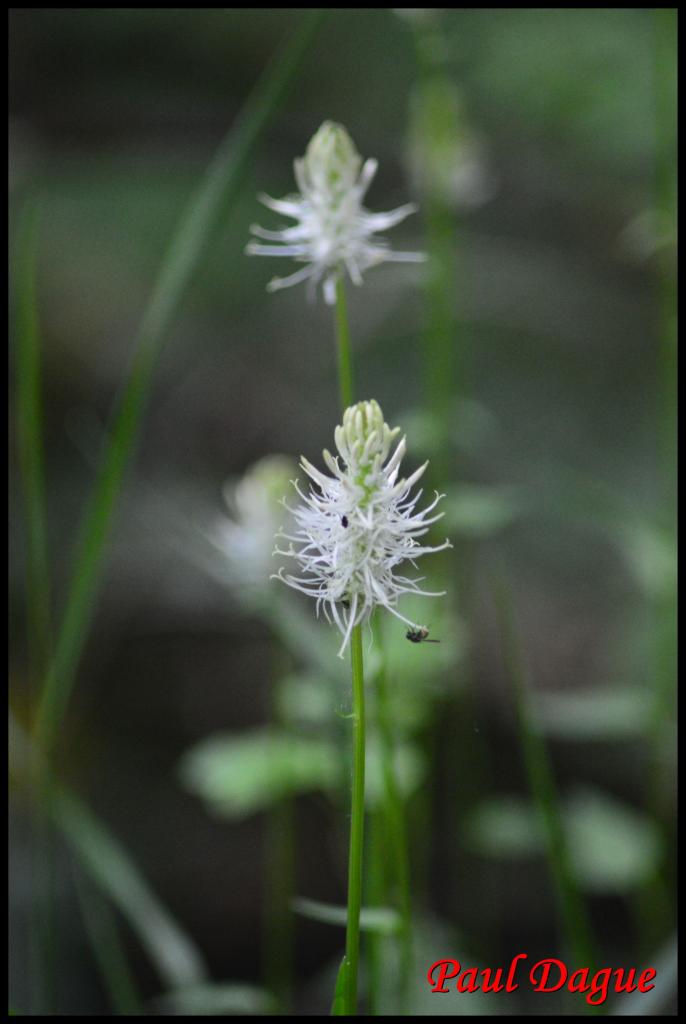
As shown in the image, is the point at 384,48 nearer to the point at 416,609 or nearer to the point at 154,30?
the point at 154,30

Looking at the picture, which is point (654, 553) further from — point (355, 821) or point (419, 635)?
point (355, 821)

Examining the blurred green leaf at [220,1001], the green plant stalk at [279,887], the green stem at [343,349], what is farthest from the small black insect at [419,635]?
the blurred green leaf at [220,1001]

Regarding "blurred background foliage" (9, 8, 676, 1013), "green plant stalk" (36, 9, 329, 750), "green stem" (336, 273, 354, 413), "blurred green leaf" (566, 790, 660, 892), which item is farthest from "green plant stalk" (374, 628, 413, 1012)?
"blurred green leaf" (566, 790, 660, 892)

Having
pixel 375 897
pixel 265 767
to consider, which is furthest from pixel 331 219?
pixel 265 767

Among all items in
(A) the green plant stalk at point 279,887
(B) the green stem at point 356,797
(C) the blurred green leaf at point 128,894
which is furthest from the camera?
(A) the green plant stalk at point 279,887

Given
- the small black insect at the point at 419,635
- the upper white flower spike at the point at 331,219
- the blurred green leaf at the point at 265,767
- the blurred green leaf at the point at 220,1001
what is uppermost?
the upper white flower spike at the point at 331,219

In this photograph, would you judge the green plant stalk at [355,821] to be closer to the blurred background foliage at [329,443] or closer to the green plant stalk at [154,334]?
the blurred background foliage at [329,443]

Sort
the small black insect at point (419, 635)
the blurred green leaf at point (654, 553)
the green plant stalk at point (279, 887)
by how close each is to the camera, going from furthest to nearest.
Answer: the blurred green leaf at point (654, 553), the green plant stalk at point (279, 887), the small black insect at point (419, 635)

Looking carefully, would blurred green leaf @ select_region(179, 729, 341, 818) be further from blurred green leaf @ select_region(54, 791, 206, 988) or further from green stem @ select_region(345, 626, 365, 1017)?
green stem @ select_region(345, 626, 365, 1017)
